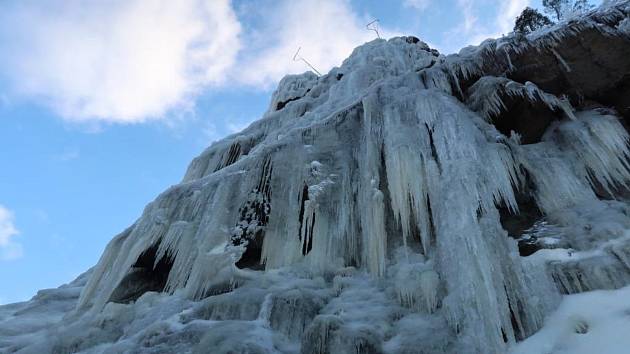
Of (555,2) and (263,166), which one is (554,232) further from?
(555,2)

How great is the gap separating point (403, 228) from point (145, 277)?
5.68 meters

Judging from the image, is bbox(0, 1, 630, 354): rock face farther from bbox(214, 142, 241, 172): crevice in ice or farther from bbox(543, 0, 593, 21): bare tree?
bbox(543, 0, 593, 21): bare tree

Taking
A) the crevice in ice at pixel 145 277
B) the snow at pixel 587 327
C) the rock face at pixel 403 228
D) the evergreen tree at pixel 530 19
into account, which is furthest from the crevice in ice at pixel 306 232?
the evergreen tree at pixel 530 19

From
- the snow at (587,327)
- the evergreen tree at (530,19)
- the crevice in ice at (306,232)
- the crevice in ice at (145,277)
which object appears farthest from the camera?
the evergreen tree at (530,19)

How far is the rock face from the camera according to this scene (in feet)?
21.6

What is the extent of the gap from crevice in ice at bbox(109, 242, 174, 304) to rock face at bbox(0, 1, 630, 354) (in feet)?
0.10

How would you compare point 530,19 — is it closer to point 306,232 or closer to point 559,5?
point 559,5

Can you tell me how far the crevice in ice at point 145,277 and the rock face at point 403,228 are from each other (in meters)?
0.03

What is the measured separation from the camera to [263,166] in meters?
10.3

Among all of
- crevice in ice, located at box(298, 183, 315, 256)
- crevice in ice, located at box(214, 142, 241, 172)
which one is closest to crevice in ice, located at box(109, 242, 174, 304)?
crevice in ice, located at box(298, 183, 315, 256)

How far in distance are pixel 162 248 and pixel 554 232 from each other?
7.17m

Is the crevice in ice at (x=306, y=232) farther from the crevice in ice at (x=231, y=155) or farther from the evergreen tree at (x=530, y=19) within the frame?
the evergreen tree at (x=530, y=19)

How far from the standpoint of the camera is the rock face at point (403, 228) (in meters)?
6.57

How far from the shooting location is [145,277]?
33.7ft
